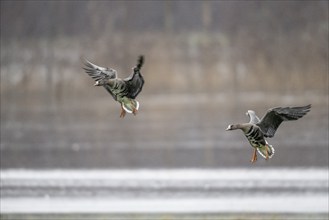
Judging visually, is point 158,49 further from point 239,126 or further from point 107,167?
point 239,126

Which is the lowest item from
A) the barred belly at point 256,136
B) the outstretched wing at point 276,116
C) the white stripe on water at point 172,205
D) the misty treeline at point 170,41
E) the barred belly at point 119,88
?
the white stripe on water at point 172,205

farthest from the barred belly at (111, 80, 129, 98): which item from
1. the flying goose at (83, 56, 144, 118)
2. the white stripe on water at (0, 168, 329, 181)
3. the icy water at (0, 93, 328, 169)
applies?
the icy water at (0, 93, 328, 169)

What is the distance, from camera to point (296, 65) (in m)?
5.71

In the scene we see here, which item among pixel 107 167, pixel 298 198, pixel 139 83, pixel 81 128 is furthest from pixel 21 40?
pixel 139 83

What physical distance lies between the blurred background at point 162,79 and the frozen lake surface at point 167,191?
227 mm

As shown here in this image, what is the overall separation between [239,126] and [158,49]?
12.7 feet

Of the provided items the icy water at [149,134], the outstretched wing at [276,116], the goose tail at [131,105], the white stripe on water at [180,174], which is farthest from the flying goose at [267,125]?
the icy water at [149,134]

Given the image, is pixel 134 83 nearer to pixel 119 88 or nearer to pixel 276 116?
pixel 119 88

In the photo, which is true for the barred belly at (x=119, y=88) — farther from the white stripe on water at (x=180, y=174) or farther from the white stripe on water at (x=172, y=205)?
the white stripe on water at (x=180, y=174)

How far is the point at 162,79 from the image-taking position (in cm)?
600

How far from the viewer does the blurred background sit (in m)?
5.59

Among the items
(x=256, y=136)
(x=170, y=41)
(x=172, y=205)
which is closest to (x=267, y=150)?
(x=256, y=136)

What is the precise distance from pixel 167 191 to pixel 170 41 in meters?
1.35

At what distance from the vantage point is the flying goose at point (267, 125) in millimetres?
2010
